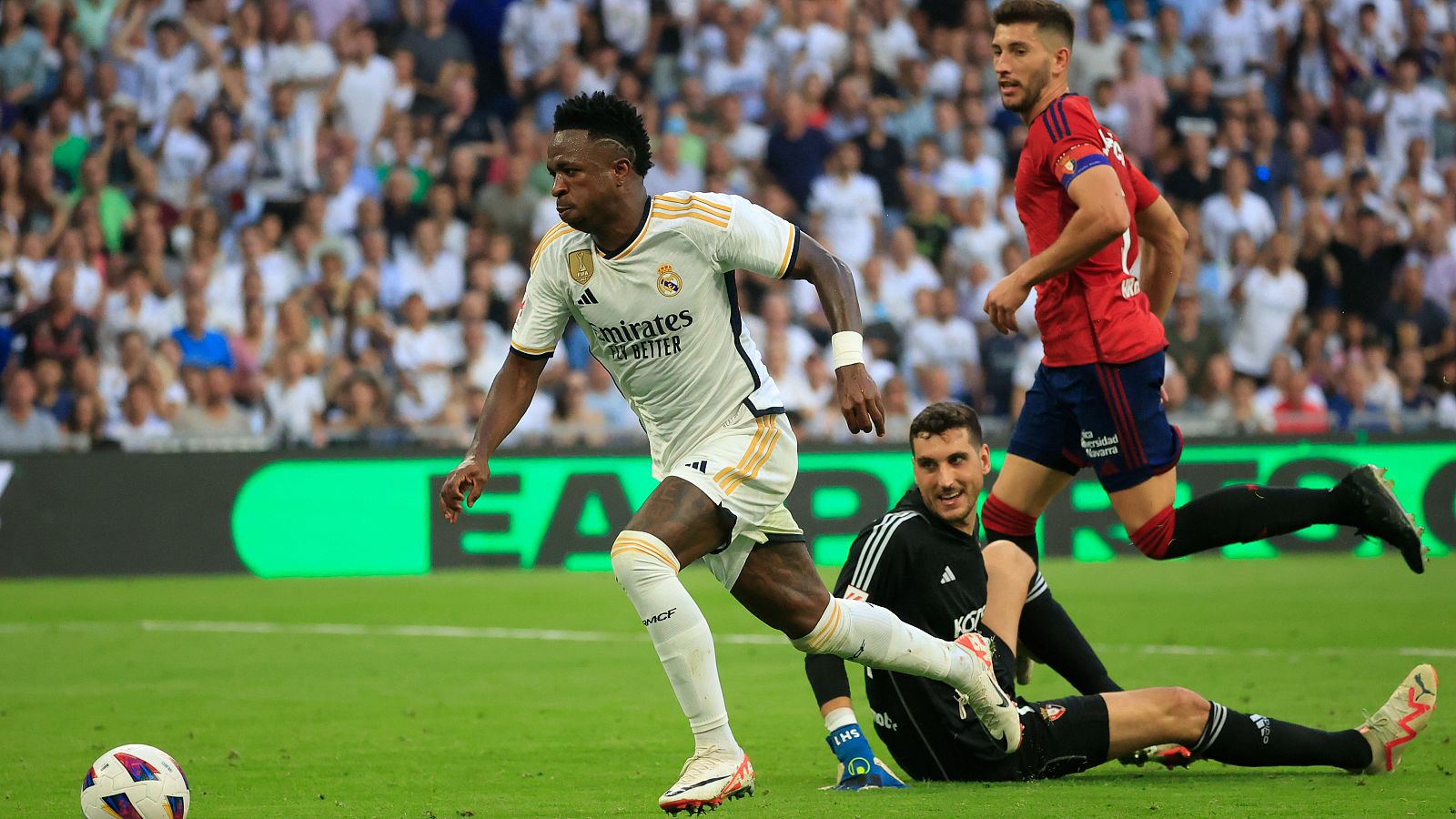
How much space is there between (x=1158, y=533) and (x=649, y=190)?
12.6 meters

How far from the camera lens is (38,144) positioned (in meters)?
17.2

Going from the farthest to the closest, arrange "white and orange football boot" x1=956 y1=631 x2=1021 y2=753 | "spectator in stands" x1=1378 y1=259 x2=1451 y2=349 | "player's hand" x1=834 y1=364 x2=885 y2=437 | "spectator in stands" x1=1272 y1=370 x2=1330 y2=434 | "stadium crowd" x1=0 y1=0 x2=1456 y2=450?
"spectator in stands" x1=1378 y1=259 x2=1451 y2=349
"spectator in stands" x1=1272 y1=370 x2=1330 y2=434
"stadium crowd" x1=0 y1=0 x2=1456 y2=450
"white and orange football boot" x1=956 y1=631 x2=1021 y2=753
"player's hand" x1=834 y1=364 x2=885 y2=437

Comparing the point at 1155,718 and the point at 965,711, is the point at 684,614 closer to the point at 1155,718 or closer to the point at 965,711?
the point at 965,711

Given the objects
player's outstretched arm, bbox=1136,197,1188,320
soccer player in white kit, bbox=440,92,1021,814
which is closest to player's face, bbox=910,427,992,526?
soccer player in white kit, bbox=440,92,1021,814

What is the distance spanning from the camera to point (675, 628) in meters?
5.58

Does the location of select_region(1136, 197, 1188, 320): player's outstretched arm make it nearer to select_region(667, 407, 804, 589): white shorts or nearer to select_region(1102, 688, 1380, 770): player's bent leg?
select_region(1102, 688, 1380, 770): player's bent leg

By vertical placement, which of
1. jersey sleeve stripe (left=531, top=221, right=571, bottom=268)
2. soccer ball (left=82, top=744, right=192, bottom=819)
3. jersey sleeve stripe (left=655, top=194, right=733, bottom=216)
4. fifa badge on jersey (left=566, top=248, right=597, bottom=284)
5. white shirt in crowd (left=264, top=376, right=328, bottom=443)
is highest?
jersey sleeve stripe (left=655, top=194, right=733, bottom=216)

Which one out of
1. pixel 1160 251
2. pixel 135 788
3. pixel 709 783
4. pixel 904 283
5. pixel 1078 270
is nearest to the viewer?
pixel 135 788

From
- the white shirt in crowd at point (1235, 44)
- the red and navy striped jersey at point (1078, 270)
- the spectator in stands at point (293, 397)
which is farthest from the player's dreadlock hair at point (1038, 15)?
the white shirt in crowd at point (1235, 44)

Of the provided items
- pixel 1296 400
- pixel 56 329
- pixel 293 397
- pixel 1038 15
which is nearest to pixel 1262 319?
pixel 1296 400

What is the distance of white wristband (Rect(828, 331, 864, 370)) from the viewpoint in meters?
5.62

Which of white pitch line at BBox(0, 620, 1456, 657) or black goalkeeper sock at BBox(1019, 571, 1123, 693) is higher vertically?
black goalkeeper sock at BBox(1019, 571, 1123, 693)

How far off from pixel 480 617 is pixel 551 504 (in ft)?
10.2

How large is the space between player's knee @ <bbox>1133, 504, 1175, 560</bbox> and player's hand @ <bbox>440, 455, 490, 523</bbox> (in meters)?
2.42
